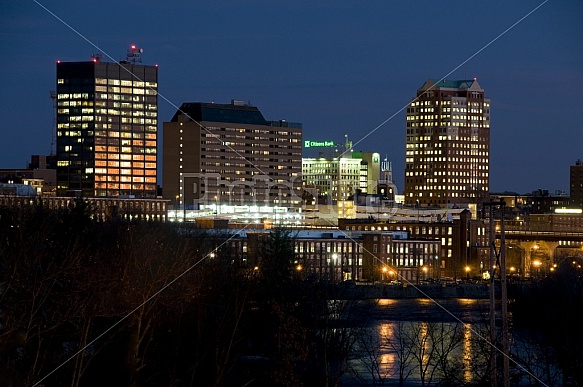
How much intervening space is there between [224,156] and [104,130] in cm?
1922

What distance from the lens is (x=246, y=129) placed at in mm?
182125

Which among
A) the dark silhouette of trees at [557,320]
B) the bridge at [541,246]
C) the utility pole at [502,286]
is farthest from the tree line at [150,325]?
the bridge at [541,246]

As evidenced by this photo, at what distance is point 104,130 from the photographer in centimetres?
16938

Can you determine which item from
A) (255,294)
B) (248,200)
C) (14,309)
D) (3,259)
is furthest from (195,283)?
(248,200)

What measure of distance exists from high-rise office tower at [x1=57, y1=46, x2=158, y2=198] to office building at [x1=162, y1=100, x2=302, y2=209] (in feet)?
24.8

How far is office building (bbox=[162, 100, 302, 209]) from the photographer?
583ft

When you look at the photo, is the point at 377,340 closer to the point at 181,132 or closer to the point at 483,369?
the point at 483,369

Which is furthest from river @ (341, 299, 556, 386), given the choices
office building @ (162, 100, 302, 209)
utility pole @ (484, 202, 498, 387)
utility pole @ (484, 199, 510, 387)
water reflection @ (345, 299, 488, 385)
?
office building @ (162, 100, 302, 209)

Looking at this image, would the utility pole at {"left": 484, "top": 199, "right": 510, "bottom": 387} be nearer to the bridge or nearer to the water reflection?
the water reflection

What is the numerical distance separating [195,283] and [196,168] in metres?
140

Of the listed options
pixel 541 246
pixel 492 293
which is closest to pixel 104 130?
pixel 541 246

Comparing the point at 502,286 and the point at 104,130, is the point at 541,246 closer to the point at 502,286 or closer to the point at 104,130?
the point at 104,130

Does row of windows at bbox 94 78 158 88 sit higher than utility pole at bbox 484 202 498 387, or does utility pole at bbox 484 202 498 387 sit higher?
row of windows at bbox 94 78 158 88

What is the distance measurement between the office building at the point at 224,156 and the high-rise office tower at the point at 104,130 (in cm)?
756
